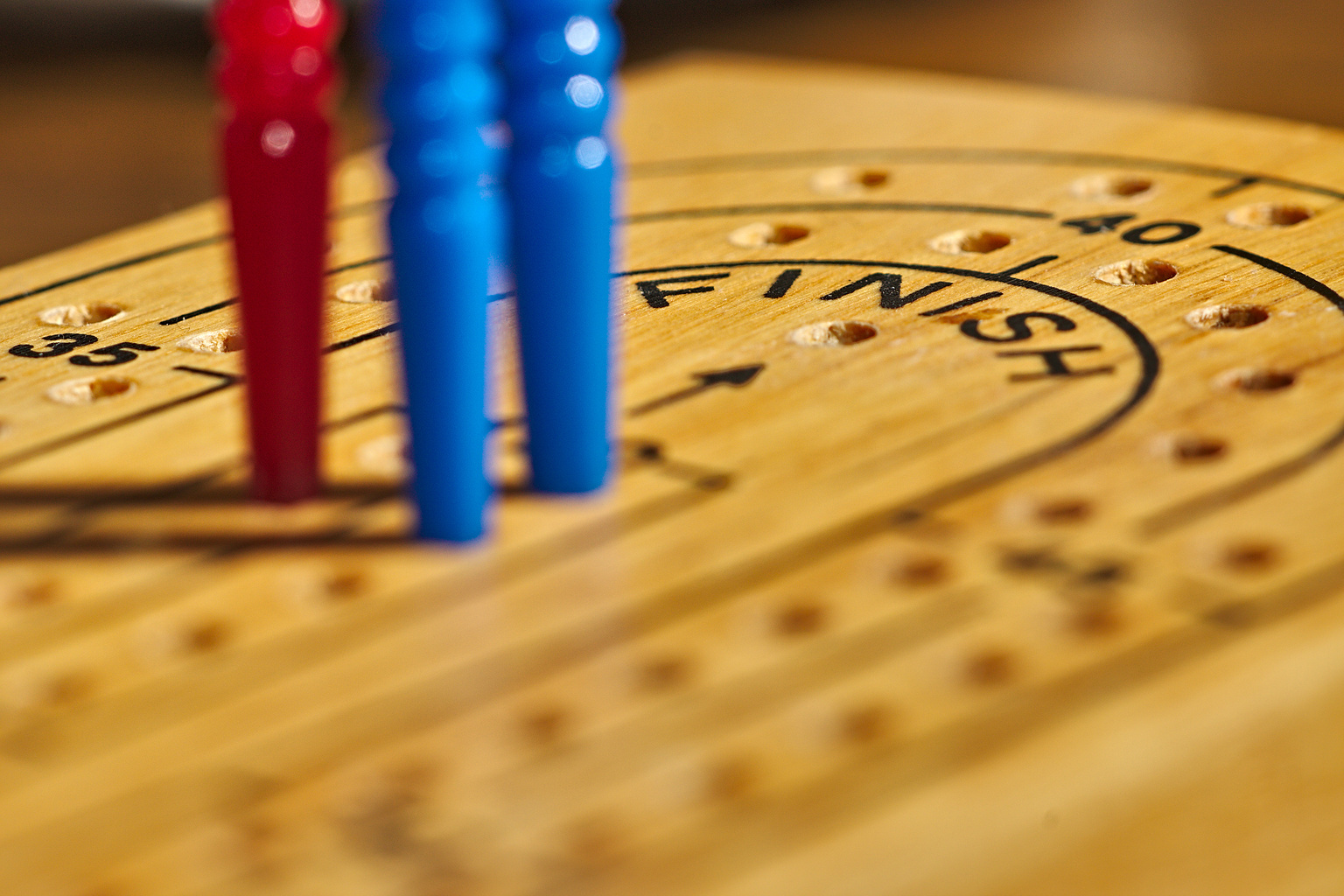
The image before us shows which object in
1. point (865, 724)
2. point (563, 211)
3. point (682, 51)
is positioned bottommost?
point (682, 51)

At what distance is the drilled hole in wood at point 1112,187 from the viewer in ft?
3.61

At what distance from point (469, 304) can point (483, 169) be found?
0.05 m

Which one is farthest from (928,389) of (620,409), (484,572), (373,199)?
(373,199)

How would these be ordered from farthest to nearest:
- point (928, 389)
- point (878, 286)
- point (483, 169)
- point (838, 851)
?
point (878, 286) → point (928, 389) → point (483, 169) → point (838, 851)

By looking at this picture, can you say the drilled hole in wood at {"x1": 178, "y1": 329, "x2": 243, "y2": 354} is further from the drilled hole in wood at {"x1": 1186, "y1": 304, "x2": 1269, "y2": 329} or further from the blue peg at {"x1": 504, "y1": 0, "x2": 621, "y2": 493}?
the drilled hole in wood at {"x1": 1186, "y1": 304, "x2": 1269, "y2": 329}

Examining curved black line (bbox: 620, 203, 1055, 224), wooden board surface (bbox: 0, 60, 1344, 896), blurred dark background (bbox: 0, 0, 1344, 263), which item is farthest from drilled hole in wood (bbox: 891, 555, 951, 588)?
blurred dark background (bbox: 0, 0, 1344, 263)

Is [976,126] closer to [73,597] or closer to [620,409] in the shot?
[620,409]

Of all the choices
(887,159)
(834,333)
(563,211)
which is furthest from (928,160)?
(563,211)

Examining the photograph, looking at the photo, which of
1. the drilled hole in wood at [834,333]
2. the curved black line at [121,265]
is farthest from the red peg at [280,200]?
the curved black line at [121,265]

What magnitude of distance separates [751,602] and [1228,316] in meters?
0.36

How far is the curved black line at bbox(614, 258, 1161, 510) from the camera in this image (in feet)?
2.33

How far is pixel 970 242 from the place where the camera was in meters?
1.02

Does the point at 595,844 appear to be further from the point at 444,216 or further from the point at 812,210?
the point at 812,210

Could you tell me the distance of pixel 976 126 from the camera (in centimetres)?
126
